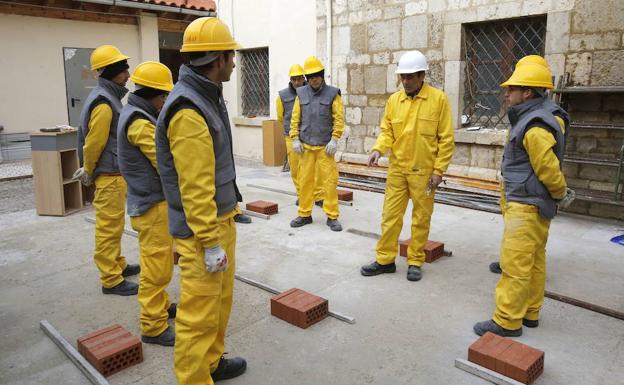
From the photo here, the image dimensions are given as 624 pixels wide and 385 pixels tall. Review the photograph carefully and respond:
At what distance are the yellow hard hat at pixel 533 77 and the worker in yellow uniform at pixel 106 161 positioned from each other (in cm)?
296

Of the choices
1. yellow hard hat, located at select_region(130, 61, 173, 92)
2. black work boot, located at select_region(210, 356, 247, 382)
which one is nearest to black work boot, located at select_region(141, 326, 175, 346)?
black work boot, located at select_region(210, 356, 247, 382)

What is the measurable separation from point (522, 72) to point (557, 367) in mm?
1840

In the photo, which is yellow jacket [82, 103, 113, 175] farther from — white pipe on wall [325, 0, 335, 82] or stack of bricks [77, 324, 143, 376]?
white pipe on wall [325, 0, 335, 82]

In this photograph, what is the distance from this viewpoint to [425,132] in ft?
13.6

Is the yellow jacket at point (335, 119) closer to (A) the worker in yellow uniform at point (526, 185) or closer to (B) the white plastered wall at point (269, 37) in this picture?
(A) the worker in yellow uniform at point (526, 185)

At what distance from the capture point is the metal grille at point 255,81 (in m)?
10.9

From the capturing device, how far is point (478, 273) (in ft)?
14.6

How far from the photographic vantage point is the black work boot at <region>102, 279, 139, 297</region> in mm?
4070

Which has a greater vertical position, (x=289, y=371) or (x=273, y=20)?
(x=273, y=20)

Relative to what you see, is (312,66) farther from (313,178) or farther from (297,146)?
(313,178)

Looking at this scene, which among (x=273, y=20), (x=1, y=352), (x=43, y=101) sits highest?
(x=273, y=20)

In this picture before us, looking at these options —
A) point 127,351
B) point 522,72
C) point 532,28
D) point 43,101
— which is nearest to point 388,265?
Result: point 522,72

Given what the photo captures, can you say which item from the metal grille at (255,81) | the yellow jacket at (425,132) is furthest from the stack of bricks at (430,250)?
the metal grille at (255,81)

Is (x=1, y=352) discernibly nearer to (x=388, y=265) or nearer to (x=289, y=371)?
(x=289, y=371)
